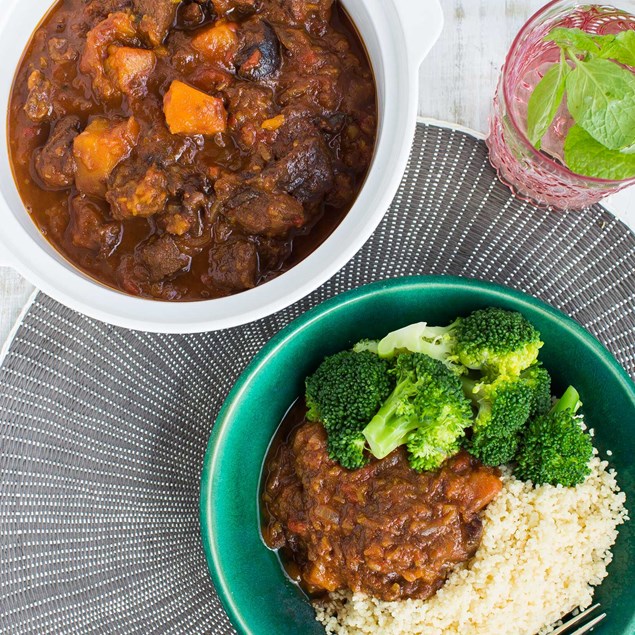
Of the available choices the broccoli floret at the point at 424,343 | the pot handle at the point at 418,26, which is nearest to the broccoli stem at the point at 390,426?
the broccoli floret at the point at 424,343

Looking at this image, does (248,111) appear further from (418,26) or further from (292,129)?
(418,26)

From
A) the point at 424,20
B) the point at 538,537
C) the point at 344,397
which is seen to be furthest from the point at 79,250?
the point at 538,537

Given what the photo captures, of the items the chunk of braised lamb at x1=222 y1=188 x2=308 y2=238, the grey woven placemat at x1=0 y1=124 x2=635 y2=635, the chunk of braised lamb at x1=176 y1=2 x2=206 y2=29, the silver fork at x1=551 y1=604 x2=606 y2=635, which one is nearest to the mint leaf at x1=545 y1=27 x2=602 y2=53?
the grey woven placemat at x1=0 y1=124 x2=635 y2=635

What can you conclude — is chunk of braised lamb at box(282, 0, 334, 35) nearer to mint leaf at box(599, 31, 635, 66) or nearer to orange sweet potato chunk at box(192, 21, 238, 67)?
orange sweet potato chunk at box(192, 21, 238, 67)

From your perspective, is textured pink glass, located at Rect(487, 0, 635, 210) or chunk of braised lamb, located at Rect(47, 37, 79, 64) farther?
textured pink glass, located at Rect(487, 0, 635, 210)

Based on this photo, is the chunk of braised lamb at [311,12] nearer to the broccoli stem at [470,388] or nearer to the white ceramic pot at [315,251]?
the white ceramic pot at [315,251]

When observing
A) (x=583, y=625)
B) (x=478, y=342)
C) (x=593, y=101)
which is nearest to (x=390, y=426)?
(x=478, y=342)

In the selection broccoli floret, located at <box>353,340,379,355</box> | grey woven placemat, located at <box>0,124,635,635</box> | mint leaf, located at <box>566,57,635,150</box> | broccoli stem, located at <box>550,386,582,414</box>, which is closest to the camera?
mint leaf, located at <box>566,57,635,150</box>
